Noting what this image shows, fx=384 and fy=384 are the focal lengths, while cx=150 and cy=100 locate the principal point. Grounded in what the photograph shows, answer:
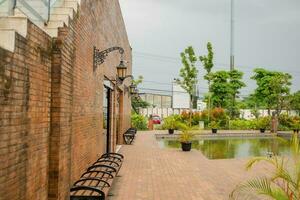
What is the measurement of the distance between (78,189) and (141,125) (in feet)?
84.1

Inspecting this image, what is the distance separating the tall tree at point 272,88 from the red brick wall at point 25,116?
30.3 meters

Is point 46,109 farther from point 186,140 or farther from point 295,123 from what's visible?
point 295,123

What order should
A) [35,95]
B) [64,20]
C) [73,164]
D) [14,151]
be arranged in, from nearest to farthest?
[14,151]
[35,95]
[64,20]
[73,164]

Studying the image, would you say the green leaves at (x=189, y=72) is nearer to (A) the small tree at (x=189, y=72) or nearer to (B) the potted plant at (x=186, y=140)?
(A) the small tree at (x=189, y=72)

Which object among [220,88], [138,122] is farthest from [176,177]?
[220,88]

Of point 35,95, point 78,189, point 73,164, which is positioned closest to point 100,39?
point 73,164

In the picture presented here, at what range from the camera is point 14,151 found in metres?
3.71

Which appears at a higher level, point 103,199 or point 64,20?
point 64,20

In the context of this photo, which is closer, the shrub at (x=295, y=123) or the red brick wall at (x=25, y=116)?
the red brick wall at (x=25, y=116)

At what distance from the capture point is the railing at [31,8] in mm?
3965

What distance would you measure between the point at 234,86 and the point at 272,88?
6.90 m

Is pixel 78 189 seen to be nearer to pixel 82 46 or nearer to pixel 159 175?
pixel 82 46

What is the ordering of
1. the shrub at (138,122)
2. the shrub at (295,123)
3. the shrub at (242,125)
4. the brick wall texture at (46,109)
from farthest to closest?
1. the shrub at (242,125)
2. the shrub at (295,123)
3. the shrub at (138,122)
4. the brick wall texture at (46,109)

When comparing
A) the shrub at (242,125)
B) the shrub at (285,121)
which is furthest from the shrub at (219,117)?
the shrub at (285,121)
